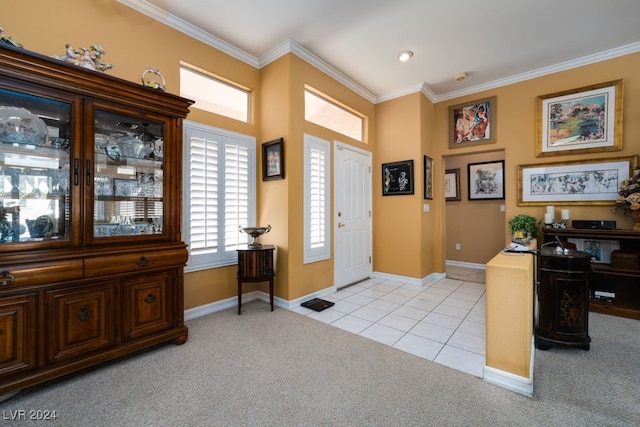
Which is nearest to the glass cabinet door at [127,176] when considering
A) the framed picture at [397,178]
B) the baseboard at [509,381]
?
the baseboard at [509,381]

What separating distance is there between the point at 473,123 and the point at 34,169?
17.1 feet

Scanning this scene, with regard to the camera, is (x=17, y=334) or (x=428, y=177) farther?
(x=428, y=177)

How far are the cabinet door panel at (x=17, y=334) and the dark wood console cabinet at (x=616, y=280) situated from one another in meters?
5.01

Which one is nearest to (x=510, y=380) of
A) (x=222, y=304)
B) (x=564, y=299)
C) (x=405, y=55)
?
(x=564, y=299)

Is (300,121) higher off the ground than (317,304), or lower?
higher

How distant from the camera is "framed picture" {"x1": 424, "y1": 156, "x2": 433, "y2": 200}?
4371 millimetres

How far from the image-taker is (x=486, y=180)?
5340 mm

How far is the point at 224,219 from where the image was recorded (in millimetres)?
3244

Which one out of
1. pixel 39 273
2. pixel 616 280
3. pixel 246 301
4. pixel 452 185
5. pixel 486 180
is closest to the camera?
pixel 39 273

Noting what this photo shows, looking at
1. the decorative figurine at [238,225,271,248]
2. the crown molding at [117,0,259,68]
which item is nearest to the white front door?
the decorative figurine at [238,225,271,248]


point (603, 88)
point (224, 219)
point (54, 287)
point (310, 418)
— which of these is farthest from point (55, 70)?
point (603, 88)

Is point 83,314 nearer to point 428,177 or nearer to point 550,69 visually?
point 428,177

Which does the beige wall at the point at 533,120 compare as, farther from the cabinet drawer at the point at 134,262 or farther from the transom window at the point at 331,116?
the cabinet drawer at the point at 134,262

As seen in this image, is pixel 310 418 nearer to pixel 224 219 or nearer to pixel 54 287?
pixel 54 287
